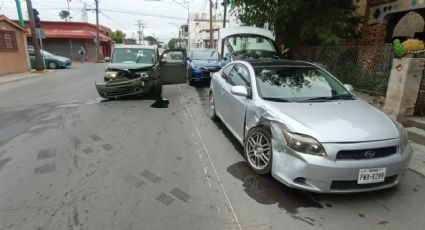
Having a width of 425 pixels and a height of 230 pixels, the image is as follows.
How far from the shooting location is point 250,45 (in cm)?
1187

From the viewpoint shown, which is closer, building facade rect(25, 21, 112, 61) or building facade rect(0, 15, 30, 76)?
building facade rect(0, 15, 30, 76)

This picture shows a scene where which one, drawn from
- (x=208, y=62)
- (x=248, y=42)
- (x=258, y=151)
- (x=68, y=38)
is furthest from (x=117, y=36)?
(x=258, y=151)

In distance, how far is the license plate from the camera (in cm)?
314

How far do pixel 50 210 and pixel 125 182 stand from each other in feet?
2.95

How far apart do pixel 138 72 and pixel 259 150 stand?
5833 millimetres

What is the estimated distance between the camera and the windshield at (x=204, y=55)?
12.8 m

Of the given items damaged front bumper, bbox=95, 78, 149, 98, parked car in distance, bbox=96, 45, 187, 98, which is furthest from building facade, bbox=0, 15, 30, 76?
damaged front bumper, bbox=95, 78, 149, 98

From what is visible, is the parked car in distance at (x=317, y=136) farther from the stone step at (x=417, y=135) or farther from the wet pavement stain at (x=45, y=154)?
the wet pavement stain at (x=45, y=154)

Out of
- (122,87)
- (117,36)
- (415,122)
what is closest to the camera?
(415,122)

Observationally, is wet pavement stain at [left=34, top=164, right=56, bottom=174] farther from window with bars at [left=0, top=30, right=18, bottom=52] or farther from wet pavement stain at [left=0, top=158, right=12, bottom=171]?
window with bars at [left=0, top=30, right=18, bottom=52]

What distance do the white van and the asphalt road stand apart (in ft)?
20.0

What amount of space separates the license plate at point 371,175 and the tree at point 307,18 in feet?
23.0

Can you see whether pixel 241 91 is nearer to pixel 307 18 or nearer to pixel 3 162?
pixel 3 162

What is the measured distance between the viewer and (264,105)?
13.1 feet
